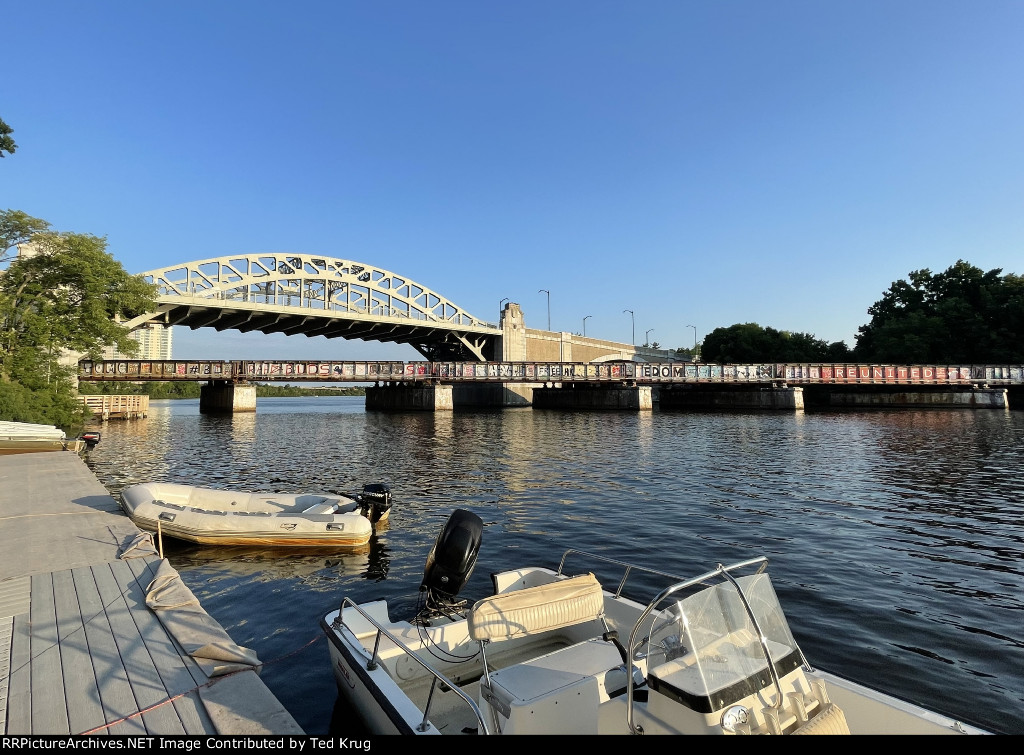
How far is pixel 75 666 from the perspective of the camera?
5.63m

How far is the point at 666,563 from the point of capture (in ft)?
35.9

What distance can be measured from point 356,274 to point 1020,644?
9973cm

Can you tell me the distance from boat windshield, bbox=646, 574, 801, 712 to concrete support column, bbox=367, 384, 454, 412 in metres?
69.4

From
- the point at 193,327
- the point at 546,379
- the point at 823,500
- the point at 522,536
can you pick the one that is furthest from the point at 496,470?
the point at 193,327

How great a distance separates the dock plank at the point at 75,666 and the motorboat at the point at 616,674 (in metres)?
2.15

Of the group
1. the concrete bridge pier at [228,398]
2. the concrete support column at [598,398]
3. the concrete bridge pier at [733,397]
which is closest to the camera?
the concrete bridge pier at [228,398]

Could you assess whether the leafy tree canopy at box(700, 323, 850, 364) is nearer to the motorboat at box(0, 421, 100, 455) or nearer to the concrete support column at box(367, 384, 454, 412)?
the concrete support column at box(367, 384, 454, 412)

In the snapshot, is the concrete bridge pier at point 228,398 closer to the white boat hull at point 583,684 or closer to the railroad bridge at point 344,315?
the railroad bridge at point 344,315

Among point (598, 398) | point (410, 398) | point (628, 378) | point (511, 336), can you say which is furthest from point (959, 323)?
point (410, 398)

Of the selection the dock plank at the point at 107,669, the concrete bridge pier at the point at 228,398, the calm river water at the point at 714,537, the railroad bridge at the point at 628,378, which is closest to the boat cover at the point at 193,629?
the dock plank at the point at 107,669

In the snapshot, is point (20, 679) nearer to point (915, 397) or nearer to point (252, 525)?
point (252, 525)

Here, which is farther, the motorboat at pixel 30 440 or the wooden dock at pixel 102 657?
the motorboat at pixel 30 440

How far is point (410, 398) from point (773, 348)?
6580 cm

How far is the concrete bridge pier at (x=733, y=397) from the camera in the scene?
2781 inches
